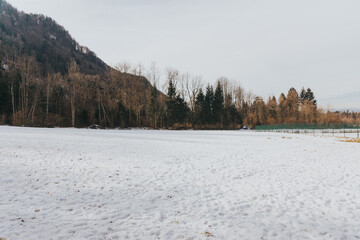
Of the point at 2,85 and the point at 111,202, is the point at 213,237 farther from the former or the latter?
the point at 2,85

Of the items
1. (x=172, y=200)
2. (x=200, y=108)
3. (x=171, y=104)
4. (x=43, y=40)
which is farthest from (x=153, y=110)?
(x=43, y=40)

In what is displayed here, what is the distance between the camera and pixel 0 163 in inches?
335

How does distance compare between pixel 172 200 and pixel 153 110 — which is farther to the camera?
pixel 153 110

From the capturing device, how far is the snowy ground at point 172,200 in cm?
410

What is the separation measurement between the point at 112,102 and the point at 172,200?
153 feet

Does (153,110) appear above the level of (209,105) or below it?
below

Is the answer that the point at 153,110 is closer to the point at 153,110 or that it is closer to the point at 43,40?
the point at 153,110

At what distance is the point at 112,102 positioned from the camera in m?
48.7

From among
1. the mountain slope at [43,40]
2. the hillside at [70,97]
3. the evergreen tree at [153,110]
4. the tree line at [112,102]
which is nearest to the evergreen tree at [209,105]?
the tree line at [112,102]

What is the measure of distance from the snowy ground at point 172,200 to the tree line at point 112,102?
34.0 m

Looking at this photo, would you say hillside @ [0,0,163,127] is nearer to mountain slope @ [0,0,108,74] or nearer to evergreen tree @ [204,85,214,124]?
evergreen tree @ [204,85,214,124]

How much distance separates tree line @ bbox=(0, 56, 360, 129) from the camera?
39.6 metres

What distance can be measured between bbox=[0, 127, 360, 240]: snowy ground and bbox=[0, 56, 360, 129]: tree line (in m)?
34.0

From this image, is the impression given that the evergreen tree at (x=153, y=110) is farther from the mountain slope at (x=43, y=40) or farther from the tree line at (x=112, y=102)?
the mountain slope at (x=43, y=40)
